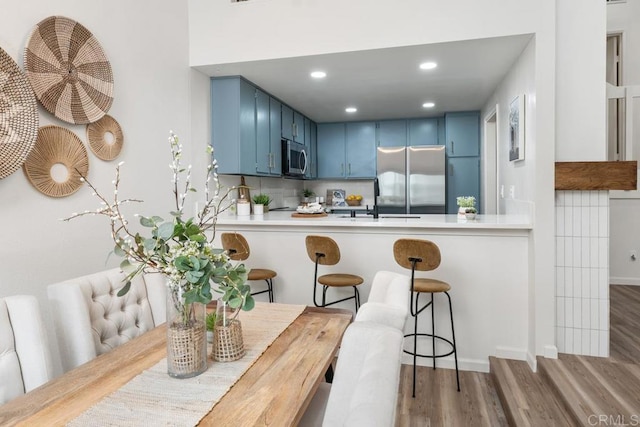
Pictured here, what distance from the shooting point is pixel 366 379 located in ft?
2.48

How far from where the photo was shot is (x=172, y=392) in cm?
107

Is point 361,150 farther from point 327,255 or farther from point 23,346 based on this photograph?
point 23,346

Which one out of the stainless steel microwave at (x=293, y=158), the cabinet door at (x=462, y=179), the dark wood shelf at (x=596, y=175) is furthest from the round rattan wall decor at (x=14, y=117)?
the cabinet door at (x=462, y=179)

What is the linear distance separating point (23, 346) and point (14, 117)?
1.09m

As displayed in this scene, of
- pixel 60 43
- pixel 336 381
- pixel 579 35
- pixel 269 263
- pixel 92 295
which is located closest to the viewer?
pixel 336 381

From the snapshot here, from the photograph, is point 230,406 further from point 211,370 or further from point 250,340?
point 250,340

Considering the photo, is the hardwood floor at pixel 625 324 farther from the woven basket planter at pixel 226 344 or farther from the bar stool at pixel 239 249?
the woven basket planter at pixel 226 344

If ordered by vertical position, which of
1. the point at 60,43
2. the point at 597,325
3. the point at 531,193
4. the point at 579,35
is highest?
Answer: the point at 579,35

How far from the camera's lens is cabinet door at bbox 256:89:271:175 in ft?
12.9

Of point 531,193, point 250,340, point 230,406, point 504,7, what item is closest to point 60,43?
point 250,340

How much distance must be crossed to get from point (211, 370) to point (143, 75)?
2.33m

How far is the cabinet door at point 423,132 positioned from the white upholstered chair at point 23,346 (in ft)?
16.4

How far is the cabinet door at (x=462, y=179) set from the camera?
17.0 feet

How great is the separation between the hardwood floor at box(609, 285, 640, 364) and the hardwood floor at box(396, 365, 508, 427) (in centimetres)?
92
